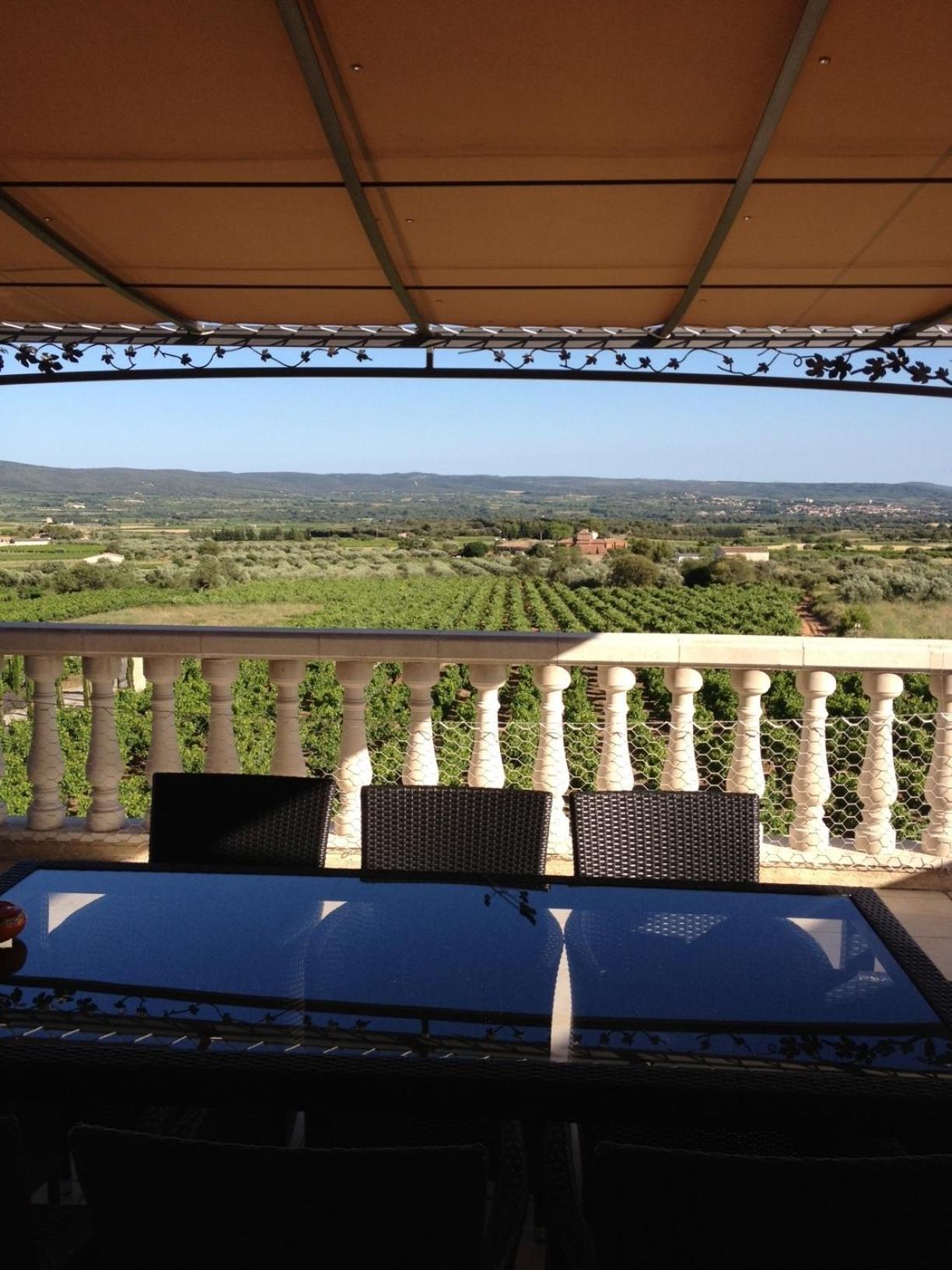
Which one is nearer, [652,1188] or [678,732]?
[652,1188]

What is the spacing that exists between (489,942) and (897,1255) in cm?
106

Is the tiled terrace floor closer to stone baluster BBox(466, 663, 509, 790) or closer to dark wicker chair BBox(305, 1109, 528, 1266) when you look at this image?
stone baluster BBox(466, 663, 509, 790)

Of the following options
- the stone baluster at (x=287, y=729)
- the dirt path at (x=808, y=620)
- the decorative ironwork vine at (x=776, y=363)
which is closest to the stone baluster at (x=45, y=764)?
A: the stone baluster at (x=287, y=729)

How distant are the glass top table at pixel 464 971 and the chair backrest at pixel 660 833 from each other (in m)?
0.20

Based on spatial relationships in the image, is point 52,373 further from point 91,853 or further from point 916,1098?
point 916,1098

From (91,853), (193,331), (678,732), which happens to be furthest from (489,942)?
(193,331)

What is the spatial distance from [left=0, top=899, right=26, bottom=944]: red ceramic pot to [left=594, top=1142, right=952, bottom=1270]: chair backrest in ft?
4.30

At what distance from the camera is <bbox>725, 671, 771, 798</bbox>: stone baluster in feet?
11.7

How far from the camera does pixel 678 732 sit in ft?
12.0

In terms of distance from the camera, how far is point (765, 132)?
8.05 feet

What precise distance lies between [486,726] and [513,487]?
3937 centimetres

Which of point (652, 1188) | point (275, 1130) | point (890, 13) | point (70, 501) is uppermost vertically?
point (70, 501)

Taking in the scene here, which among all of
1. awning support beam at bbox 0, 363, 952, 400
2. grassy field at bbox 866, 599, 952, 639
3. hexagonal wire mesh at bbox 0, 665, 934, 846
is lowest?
hexagonal wire mesh at bbox 0, 665, 934, 846

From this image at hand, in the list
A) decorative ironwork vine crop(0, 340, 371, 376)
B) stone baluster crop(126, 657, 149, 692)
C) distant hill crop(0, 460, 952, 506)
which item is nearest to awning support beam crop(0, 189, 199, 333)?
decorative ironwork vine crop(0, 340, 371, 376)
